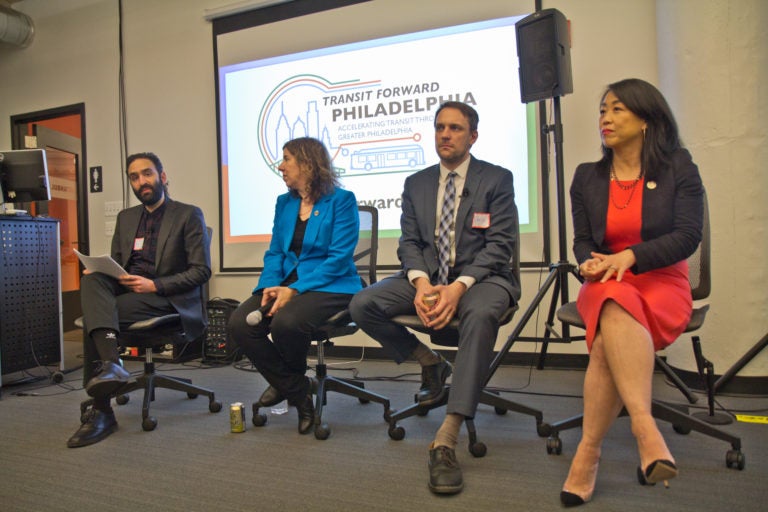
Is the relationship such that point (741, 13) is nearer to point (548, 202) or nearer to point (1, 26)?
point (548, 202)

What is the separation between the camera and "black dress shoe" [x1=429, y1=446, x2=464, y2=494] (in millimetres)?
1501

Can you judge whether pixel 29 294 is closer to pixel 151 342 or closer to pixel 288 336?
pixel 151 342

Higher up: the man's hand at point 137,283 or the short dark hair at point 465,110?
the short dark hair at point 465,110

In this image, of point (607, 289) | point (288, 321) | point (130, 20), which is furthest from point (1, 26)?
point (607, 289)

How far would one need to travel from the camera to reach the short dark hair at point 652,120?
1.71m

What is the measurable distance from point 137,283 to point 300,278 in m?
0.75

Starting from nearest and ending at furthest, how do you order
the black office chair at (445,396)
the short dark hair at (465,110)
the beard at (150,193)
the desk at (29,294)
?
the black office chair at (445,396) → the short dark hair at (465,110) → the beard at (150,193) → the desk at (29,294)

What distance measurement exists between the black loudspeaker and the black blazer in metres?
0.83

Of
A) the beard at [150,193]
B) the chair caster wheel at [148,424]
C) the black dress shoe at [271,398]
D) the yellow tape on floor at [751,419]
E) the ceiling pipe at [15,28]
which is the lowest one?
the yellow tape on floor at [751,419]

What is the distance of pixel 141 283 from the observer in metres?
2.37

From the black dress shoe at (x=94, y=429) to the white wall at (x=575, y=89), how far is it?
1829 millimetres

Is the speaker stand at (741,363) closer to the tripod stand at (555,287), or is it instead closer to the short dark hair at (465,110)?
the tripod stand at (555,287)

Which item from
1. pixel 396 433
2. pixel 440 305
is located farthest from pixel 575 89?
pixel 396 433

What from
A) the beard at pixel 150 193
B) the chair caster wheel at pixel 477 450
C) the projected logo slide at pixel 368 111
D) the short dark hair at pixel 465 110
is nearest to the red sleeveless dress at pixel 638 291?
the chair caster wheel at pixel 477 450
